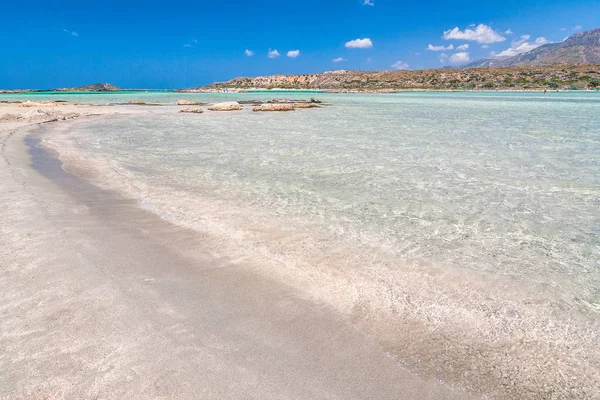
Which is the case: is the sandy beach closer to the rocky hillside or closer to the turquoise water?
the turquoise water

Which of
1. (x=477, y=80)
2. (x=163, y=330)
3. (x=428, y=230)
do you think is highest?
(x=477, y=80)

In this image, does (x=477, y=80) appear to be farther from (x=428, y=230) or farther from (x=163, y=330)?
(x=163, y=330)

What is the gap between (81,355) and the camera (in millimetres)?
2568

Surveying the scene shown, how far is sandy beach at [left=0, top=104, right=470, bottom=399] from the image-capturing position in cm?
237

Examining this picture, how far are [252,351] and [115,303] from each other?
56.3 inches

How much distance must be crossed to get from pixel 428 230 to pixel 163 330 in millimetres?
3780

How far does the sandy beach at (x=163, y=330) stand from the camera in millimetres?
2369

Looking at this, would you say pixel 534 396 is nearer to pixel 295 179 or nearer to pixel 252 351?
pixel 252 351

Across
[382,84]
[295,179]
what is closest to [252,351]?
[295,179]

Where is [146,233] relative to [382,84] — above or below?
below

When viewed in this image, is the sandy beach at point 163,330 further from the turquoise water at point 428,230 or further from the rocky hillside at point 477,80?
the rocky hillside at point 477,80

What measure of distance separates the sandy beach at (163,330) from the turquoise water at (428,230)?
0.37 metres

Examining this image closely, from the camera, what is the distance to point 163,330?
2898mm

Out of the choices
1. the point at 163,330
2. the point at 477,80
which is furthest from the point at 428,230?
the point at 477,80
